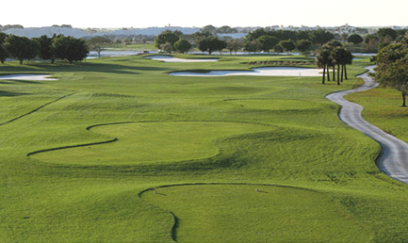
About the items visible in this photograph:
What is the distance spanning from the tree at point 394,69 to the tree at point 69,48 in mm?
78953

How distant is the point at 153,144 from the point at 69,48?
94065 mm

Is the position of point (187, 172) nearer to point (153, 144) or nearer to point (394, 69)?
point (153, 144)

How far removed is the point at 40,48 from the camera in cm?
12681

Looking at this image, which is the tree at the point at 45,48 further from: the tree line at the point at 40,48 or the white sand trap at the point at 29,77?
the white sand trap at the point at 29,77

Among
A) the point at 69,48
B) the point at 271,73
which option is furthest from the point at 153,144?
the point at 69,48

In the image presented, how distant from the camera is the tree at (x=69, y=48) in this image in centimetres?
12750

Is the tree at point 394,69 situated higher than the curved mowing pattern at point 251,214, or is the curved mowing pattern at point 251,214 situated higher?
the tree at point 394,69

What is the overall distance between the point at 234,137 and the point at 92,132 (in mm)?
12650

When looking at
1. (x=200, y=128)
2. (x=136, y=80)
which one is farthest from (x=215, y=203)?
(x=136, y=80)

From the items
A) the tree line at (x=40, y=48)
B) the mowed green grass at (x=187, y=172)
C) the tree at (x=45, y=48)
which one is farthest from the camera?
the tree at (x=45, y=48)

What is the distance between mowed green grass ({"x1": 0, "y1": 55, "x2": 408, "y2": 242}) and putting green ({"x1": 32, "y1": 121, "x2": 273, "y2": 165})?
0.44 feet

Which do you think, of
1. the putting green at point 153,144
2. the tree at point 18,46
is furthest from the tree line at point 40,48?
the putting green at point 153,144

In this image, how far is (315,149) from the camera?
42.3 metres

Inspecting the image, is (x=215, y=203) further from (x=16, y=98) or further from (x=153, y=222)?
(x=16, y=98)
